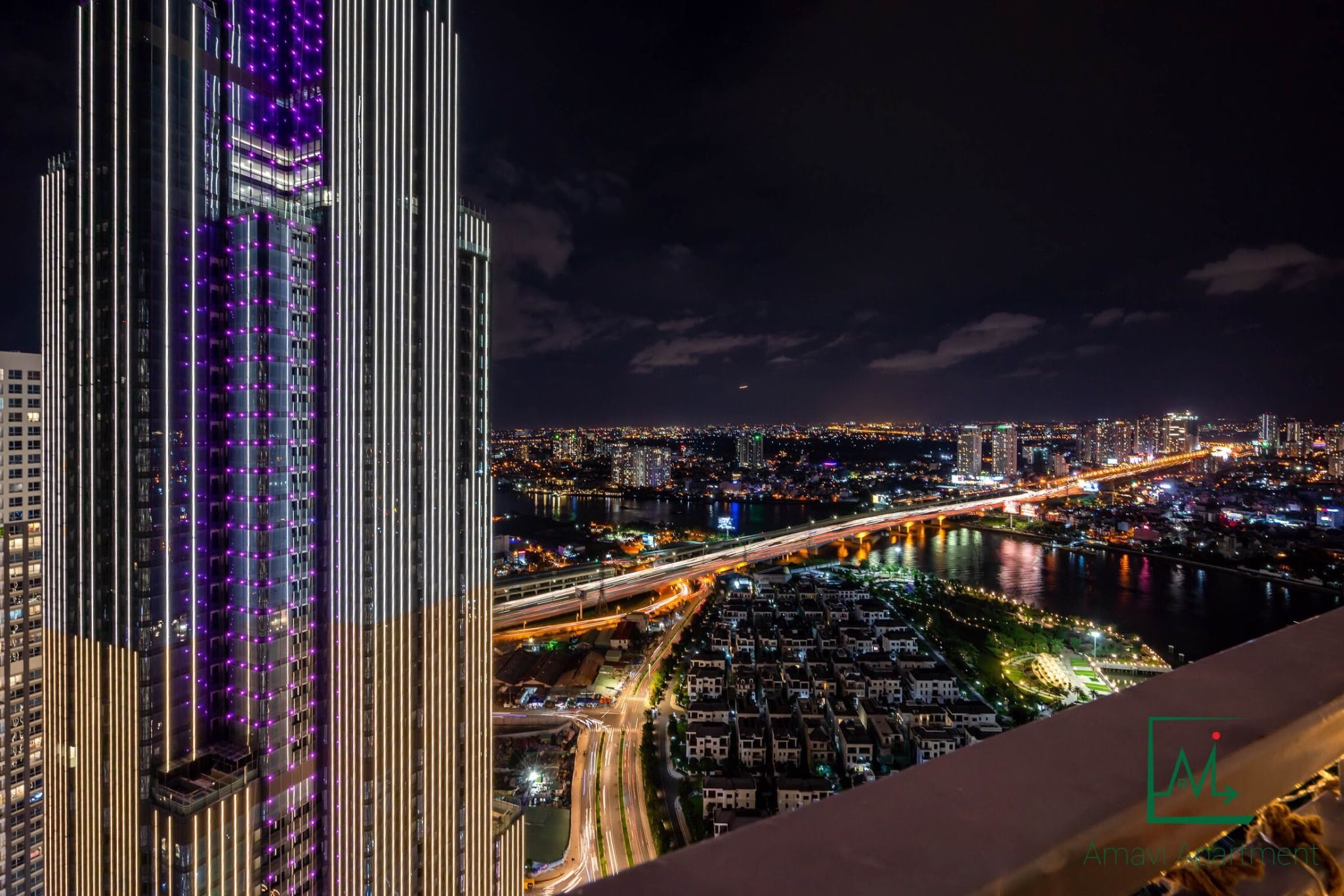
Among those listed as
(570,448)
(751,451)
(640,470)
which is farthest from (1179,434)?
(570,448)

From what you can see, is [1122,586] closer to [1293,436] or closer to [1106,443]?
[1106,443]

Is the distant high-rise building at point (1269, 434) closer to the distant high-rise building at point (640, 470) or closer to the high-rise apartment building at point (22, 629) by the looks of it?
the distant high-rise building at point (640, 470)

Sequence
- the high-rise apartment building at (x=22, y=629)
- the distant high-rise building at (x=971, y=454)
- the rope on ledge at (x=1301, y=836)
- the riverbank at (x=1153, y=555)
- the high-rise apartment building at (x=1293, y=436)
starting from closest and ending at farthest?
the rope on ledge at (x=1301, y=836), the high-rise apartment building at (x=22, y=629), the riverbank at (x=1153, y=555), the high-rise apartment building at (x=1293, y=436), the distant high-rise building at (x=971, y=454)

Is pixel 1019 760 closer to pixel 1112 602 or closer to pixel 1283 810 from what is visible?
pixel 1283 810

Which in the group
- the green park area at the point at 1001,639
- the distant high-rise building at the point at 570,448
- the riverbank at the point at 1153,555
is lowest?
the green park area at the point at 1001,639

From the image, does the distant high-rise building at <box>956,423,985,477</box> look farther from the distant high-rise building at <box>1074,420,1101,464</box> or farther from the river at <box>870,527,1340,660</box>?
the river at <box>870,527,1340,660</box>

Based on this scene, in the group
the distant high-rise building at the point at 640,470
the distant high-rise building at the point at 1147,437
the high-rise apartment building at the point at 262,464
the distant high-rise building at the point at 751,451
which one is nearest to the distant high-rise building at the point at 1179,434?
the distant high-rise building at the point at 1147,437
